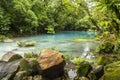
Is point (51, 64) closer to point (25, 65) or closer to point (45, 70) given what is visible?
point (45, 70)

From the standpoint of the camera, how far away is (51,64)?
31.8 feet

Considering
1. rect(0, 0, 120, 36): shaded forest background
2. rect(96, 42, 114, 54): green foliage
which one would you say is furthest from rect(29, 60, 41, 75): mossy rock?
rect(96, 42, 114, 54): green foliage

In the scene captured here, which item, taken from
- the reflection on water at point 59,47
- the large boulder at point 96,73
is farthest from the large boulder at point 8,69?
the reflection on water at point 59,47

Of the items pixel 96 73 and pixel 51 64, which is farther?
pixel 96 73

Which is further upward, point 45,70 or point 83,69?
point 45,70

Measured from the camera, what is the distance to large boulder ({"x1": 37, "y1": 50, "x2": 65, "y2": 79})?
381 inches

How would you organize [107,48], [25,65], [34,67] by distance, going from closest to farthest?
[34,67] → [25,65] → [107,48]

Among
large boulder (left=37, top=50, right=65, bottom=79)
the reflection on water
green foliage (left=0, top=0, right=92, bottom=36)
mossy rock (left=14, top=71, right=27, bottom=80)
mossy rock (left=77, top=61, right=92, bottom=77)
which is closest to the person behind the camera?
large boulder (left=37, top=50, right=65, bottom=79)

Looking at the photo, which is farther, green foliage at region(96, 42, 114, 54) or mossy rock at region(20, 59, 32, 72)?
green foliage at region(96, 42, 114, 54)

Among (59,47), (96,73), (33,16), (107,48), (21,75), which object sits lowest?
(59,47)

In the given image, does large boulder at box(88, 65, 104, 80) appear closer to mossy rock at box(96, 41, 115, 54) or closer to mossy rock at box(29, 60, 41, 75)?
mossy rock at box(29, 60, 41, 75)

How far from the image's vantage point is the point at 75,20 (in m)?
64.9


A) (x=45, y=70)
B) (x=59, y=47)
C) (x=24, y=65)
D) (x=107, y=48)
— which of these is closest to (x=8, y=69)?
(x=24, y=65)

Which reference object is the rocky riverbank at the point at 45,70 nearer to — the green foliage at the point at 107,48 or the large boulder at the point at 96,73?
the large boulder at the point at 96,73
